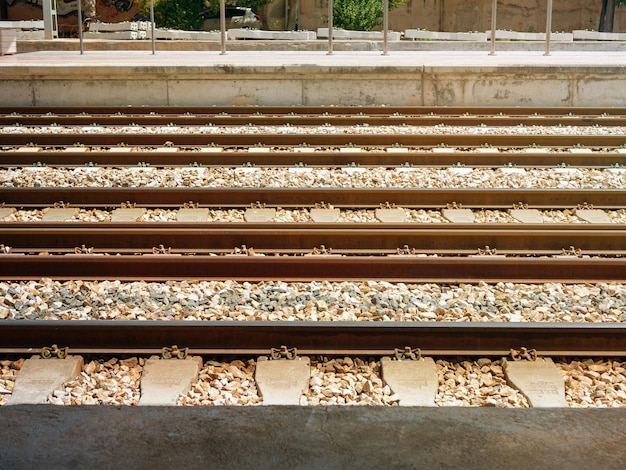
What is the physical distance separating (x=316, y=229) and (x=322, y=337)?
2.27 m

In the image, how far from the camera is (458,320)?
5605 millimetres

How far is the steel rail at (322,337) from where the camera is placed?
513 centimetres

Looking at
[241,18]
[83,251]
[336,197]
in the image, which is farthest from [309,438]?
[241,18]

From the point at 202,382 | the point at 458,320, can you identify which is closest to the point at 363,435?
the point at 202,382

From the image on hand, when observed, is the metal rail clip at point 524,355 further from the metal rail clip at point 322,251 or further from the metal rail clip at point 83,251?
the metal rail clip at point 83,251

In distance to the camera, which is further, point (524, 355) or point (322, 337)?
point (322, 337)

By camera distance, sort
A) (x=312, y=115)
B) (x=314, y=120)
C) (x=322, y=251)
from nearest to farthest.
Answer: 1. (x=322, y=251)
2. (x=314, y=120)
3. (x=312, y=115)

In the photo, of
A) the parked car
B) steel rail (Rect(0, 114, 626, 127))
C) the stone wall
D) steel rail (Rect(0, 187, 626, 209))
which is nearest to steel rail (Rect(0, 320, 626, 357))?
steel rail (Rect(0, 187, 626, 209))

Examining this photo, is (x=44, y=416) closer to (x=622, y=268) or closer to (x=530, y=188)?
(x=622, y=268)

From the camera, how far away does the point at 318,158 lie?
1019cm

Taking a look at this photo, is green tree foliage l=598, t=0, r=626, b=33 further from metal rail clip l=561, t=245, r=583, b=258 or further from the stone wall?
metal rail clip l=561, t=245, r=583, b=258

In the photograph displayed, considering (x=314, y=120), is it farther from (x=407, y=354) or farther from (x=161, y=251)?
(x=407, y=354)

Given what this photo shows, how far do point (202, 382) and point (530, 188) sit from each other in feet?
17.0

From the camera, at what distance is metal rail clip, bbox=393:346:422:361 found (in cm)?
502
